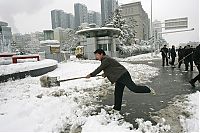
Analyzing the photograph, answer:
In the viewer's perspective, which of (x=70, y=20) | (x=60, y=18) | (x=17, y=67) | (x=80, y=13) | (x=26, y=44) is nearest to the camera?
(x=17, y=67)

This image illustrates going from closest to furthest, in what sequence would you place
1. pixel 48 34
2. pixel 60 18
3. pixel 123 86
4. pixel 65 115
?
1. pixel 65 115
2. pixel 123 86
3. pixel 48 34
4. pixel 60 18

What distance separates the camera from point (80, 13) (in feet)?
403

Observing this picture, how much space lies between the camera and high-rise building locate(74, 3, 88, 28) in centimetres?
12281

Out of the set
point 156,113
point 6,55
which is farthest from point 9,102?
point 6,55

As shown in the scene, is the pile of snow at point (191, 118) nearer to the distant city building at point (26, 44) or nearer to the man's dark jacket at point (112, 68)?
the man's dark jacket at point (112, 68)

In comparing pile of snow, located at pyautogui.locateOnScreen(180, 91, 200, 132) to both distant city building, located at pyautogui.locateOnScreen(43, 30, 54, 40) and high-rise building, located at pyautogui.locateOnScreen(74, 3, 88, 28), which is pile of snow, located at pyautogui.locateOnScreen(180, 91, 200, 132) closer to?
distant city building, located at pyautogui.locateOnScreen(43, 30, 54, 40)

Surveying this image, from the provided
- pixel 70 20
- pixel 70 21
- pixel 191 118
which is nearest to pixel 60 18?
pixel 70 20

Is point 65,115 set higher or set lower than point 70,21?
lower

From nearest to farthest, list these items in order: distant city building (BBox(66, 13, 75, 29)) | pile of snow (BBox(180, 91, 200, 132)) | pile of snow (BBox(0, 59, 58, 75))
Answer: pile of snow (BBox(180, 91, 200, 132)), pile of snow (BBox(0, 59, 58, 75)), distant city building (BBox(66, 13, 75, 29))

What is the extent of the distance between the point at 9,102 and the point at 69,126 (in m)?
2.68

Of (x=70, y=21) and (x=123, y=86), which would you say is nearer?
(x=123, y=86)

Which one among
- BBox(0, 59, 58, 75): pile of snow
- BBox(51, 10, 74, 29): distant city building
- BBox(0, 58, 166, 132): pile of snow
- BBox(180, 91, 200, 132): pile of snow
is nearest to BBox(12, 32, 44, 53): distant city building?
BBox(51, 10, 74, 29): distant city building

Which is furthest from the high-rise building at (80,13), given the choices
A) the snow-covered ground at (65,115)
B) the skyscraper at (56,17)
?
the snow-covered ground at (65,115)

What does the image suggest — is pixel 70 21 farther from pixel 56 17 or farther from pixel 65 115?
pixel 65 115
